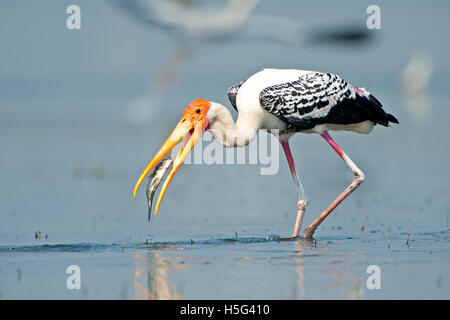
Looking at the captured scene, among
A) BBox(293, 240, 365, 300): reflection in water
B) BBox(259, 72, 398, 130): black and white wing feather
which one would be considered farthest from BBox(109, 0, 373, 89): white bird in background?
BBox(293, 240, 365, 300): reflection in water

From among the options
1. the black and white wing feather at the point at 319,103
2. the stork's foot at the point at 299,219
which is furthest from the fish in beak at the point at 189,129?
the stork's foot at the point at 299,219

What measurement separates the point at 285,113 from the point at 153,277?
2721 mm

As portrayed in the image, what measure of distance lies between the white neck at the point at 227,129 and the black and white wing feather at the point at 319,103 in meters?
0.28

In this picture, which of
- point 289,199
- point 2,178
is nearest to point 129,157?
point 2,178

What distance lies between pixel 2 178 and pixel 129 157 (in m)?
3.19

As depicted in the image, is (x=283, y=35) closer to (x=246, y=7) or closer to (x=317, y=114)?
(x=246, y=7)

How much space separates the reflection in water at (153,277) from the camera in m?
6.51

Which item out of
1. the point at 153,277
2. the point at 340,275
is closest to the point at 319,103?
the point at 340,275

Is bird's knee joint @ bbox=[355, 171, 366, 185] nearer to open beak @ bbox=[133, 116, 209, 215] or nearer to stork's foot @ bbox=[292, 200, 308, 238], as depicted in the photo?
stork's foot @ bbox=[292, 200, 308, 238]

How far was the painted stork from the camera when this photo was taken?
885cm

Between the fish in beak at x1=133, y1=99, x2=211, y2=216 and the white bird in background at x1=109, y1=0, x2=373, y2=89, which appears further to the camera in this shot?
the white bird in background at x1=109, y1=0, x2=373, y2=89

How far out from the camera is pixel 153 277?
704cm

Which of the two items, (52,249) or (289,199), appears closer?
(52,249)

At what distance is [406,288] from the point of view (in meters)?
6.64
